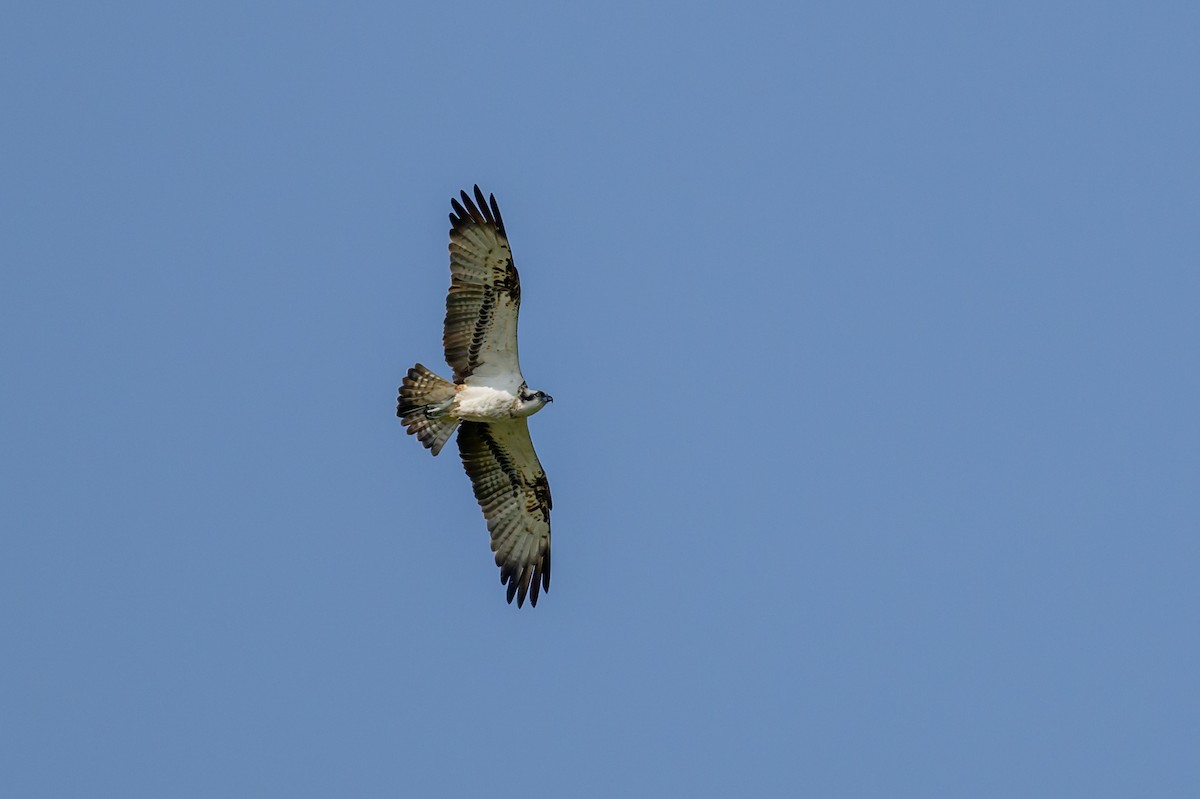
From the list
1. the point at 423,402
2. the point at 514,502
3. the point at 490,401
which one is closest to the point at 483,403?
the point at 490,401

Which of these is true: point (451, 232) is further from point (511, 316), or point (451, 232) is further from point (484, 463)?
point (484, 463)

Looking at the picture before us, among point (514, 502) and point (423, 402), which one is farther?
point (514, 502)

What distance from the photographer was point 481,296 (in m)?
19.6

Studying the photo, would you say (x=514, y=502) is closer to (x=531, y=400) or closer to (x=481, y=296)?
(x=531, y=400)

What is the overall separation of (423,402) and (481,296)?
1.35 m

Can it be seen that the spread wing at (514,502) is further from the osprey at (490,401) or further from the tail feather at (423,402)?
the tail feather at (423,402)

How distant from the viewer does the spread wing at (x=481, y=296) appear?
19422 millimetres

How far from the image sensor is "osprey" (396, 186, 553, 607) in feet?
63.8

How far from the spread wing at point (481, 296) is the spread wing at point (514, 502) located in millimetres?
1168

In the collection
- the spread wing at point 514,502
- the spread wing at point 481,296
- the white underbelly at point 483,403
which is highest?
the spread wing at point 481,296

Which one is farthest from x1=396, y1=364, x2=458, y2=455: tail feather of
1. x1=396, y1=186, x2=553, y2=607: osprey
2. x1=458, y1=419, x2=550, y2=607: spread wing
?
x1=458, y1=419, x2=550, y2=607: spread wing

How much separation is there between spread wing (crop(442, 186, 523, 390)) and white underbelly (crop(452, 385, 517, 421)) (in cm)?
16

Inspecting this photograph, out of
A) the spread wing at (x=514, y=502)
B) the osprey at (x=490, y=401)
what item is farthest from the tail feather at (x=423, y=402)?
the spread wing at (x=514, y=502)

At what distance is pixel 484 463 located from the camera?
21.0m
